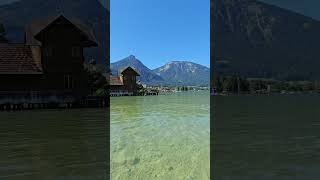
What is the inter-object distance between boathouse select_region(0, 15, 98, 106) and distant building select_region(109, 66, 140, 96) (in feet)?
209

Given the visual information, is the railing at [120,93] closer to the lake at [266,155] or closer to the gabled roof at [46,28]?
the gabled roof at [46,28]

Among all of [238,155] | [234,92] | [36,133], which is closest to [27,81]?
[36,133]

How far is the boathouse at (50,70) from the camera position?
4588cm

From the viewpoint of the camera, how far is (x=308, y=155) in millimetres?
16406

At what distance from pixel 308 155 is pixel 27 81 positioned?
35.2 meters

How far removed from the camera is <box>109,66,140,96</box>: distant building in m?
113

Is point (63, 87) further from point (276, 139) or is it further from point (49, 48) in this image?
point (276, 139)

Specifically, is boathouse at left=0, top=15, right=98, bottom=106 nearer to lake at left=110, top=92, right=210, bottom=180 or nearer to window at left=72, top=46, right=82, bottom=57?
window at left=72, top=46, right=82, bottom=57

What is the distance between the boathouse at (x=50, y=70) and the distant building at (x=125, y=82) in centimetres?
6382

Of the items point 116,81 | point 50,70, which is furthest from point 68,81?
point 116,81

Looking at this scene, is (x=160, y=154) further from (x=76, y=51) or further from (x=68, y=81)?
(x=76, y=51)

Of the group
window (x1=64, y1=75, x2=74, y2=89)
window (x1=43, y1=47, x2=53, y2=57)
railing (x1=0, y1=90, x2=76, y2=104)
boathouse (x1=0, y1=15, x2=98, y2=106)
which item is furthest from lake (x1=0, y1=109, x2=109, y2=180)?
window (x1=43, y1=47, x2=53, y2=57)

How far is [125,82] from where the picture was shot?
115375 millimetres

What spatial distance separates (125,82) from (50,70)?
69.3m
